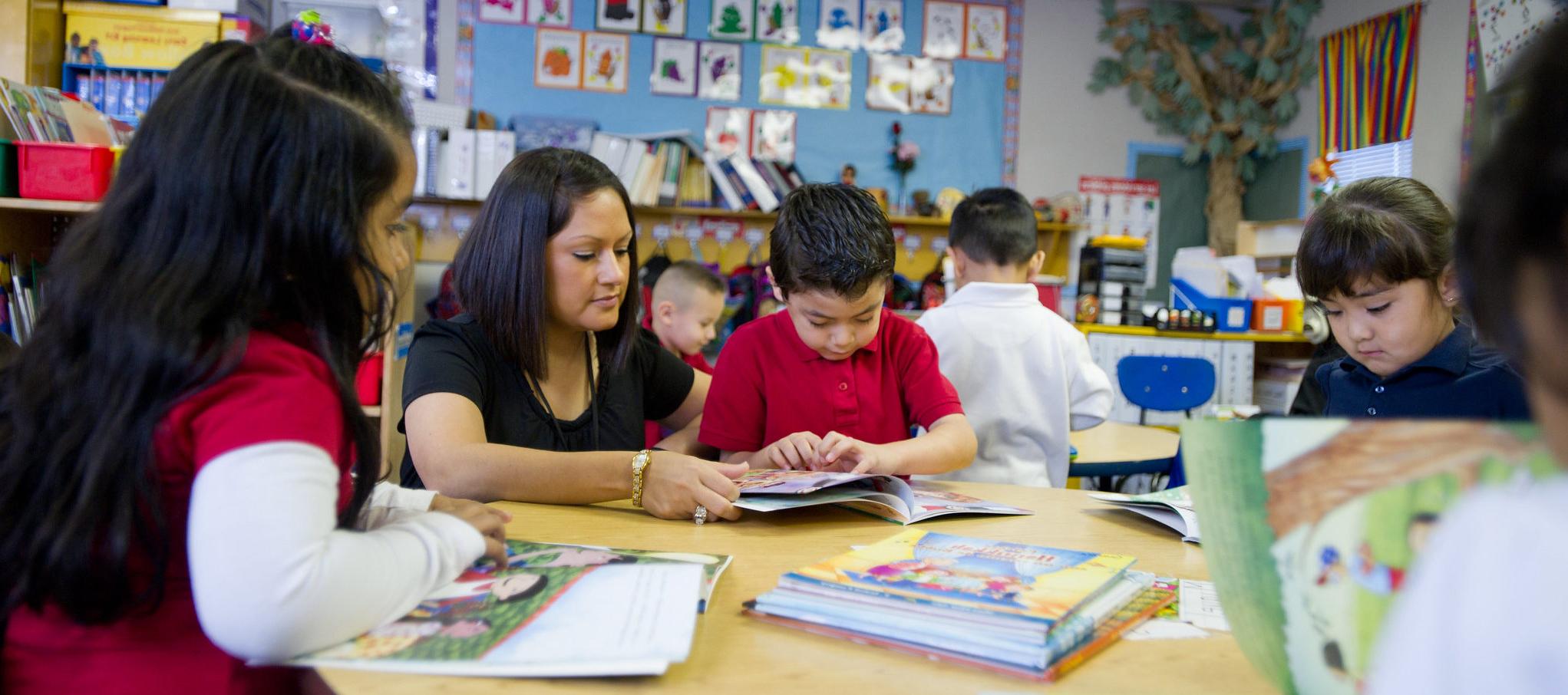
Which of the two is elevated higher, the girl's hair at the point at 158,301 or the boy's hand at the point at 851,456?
the girl's hair at the point at 158,301

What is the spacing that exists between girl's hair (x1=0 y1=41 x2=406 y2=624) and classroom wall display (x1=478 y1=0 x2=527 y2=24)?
479cm

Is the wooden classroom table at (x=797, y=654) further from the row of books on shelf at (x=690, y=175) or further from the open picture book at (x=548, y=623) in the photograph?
the row of books on shelf at (x=690, y=175)

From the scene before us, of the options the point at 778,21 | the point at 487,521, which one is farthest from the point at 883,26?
the point at 487,521

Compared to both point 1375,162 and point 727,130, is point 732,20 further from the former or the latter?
point 1375,162

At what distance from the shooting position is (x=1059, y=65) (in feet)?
18.9

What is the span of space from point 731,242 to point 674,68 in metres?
0.97

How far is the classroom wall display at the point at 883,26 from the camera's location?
557cm

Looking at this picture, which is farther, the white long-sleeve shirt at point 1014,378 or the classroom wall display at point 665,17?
the classroom wall display at point 665,17

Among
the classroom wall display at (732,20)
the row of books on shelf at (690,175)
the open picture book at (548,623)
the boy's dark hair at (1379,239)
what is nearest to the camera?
the open picture book at (548,623)

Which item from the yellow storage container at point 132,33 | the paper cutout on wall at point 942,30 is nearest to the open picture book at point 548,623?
the yellow storage container at point 132,33

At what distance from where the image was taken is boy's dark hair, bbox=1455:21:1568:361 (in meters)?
0.38

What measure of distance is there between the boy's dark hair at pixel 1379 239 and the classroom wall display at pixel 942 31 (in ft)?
14.1

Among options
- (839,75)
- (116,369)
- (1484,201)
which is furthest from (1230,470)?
(839,75)

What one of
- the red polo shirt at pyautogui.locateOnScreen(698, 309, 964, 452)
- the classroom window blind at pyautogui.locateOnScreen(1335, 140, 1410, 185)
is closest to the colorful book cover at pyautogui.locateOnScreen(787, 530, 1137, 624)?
the red polo shirt at pyautogui.locateOnScreen(698, 309, 964, 452)
